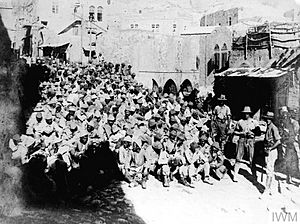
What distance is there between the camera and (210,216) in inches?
157

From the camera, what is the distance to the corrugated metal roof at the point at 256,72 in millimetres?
6267

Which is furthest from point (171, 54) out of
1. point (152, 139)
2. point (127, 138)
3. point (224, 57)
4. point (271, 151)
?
point (271, 151)

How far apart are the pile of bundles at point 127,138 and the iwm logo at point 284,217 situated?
942 millimetres

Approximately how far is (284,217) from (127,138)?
193cm

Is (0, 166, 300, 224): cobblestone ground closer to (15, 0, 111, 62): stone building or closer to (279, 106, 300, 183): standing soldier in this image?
(279, 106, 300, 183): standing soldier

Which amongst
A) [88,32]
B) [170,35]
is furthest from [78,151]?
[88,32]

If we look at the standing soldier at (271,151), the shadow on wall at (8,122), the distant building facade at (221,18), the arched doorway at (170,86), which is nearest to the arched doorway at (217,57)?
the distant building facade at (221,18)

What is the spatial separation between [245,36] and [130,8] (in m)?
2.38

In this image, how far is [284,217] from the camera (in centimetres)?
400

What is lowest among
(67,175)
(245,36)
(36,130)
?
(67,175)

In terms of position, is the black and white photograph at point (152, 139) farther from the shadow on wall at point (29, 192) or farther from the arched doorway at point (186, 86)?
the arched doorway at point (186, 86)

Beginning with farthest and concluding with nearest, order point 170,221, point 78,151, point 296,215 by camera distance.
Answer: point 78,151 < point 296,215 < point 170,221

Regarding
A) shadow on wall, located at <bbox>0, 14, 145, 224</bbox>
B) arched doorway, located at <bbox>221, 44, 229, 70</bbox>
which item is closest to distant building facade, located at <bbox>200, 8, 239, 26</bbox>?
Result: arched doorway, located at <bbox>221, 44, 229, 70</bbox>

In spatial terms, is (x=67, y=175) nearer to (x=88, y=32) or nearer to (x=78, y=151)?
(x=78, y=151)
